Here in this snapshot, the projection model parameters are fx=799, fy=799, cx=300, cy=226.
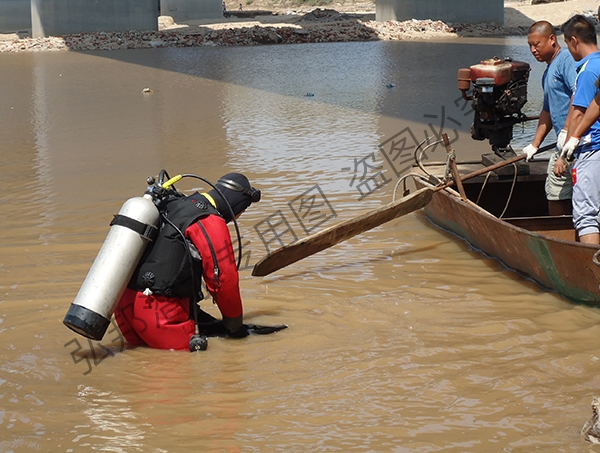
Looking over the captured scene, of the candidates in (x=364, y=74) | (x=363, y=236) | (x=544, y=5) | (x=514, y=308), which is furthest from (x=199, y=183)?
(x=544, y=5)

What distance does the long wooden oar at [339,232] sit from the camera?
5.63 metres

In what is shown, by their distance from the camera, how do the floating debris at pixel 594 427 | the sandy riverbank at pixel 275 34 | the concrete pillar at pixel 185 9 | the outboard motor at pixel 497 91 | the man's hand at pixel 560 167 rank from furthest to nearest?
1. the concrete pillar at pixel 185 9
2. the sandy riverbank at pixel 275 34
3. the outboard motor at pixel 497 91
4. the man's hand at pixel 560 167
5. the floating debris at pixel 594 427

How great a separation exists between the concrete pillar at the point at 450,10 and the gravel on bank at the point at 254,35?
1.66m

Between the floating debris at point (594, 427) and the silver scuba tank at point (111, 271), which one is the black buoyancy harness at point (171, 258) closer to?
the silver scuba tank at point (111, 271)

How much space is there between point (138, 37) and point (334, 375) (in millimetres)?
26377

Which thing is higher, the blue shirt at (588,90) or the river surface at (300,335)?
the blue shirt at (588,90)

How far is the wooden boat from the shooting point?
505 cm

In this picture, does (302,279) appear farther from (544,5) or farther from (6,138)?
(544,5)

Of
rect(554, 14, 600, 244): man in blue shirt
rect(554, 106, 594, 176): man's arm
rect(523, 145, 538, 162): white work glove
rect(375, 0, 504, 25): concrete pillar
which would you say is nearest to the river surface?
rect(554, 14, 600, 244): man in blue shirt

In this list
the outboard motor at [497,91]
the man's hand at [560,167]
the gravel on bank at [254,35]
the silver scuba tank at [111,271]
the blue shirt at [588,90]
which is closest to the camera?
the silver scuba tank at [111,271]

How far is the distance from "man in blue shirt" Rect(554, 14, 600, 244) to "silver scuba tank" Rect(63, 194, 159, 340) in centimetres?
283

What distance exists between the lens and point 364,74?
19.1 meters

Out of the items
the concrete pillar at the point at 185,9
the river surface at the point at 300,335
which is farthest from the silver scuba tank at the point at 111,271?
the concrete pillar at the point at 185,9

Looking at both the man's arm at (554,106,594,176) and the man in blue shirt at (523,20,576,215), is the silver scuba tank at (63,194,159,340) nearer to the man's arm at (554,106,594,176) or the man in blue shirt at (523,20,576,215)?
the man's arm at (554,106,594,176)
